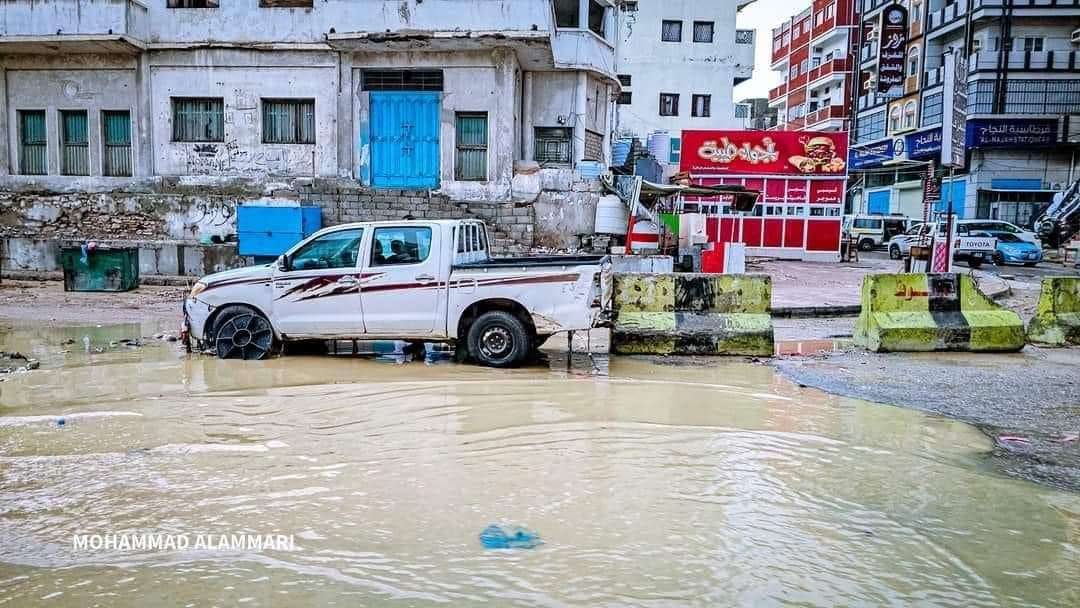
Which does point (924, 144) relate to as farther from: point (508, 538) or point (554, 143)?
point (508, 538)

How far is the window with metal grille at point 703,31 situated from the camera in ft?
154

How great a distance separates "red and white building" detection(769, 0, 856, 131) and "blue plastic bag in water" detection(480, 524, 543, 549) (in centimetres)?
5595

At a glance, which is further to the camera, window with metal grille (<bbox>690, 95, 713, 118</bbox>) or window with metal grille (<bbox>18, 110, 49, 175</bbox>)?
window with metal grille (<bbox>690, 95, 713, 118</bbox>)

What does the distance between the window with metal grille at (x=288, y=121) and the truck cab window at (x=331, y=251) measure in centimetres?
1399

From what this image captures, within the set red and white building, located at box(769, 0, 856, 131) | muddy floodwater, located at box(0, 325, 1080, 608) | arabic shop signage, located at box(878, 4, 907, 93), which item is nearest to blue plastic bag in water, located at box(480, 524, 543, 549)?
muddy floodwater, located at box(0, 325, 1080, 608)

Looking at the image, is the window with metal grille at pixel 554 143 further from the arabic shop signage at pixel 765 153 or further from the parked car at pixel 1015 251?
the parked car at pixel 1015 251

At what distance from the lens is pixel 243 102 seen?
2159 cm

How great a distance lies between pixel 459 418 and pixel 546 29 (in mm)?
15966

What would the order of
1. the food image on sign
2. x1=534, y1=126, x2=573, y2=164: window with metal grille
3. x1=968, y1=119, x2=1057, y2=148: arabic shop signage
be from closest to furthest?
x1=534, y1=126, x2=573, y2=164: window with metal grille → the food image on sign → x1=968, y1=119, x2=1057, y2=148: arabic shop signage

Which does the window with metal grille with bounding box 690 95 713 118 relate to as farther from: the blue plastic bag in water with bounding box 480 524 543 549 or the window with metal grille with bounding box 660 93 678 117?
the blue plastic bag in water with bounding box 480 524 543 549

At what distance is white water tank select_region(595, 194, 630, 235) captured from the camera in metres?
20.4

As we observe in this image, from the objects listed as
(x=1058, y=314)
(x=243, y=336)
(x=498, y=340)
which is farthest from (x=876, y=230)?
(x=243, y=336)

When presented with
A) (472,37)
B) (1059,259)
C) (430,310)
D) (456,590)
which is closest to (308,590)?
(456,590)

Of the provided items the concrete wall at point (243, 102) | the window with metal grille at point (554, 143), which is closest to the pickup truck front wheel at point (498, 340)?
the concrete wall at point (243, 102)
